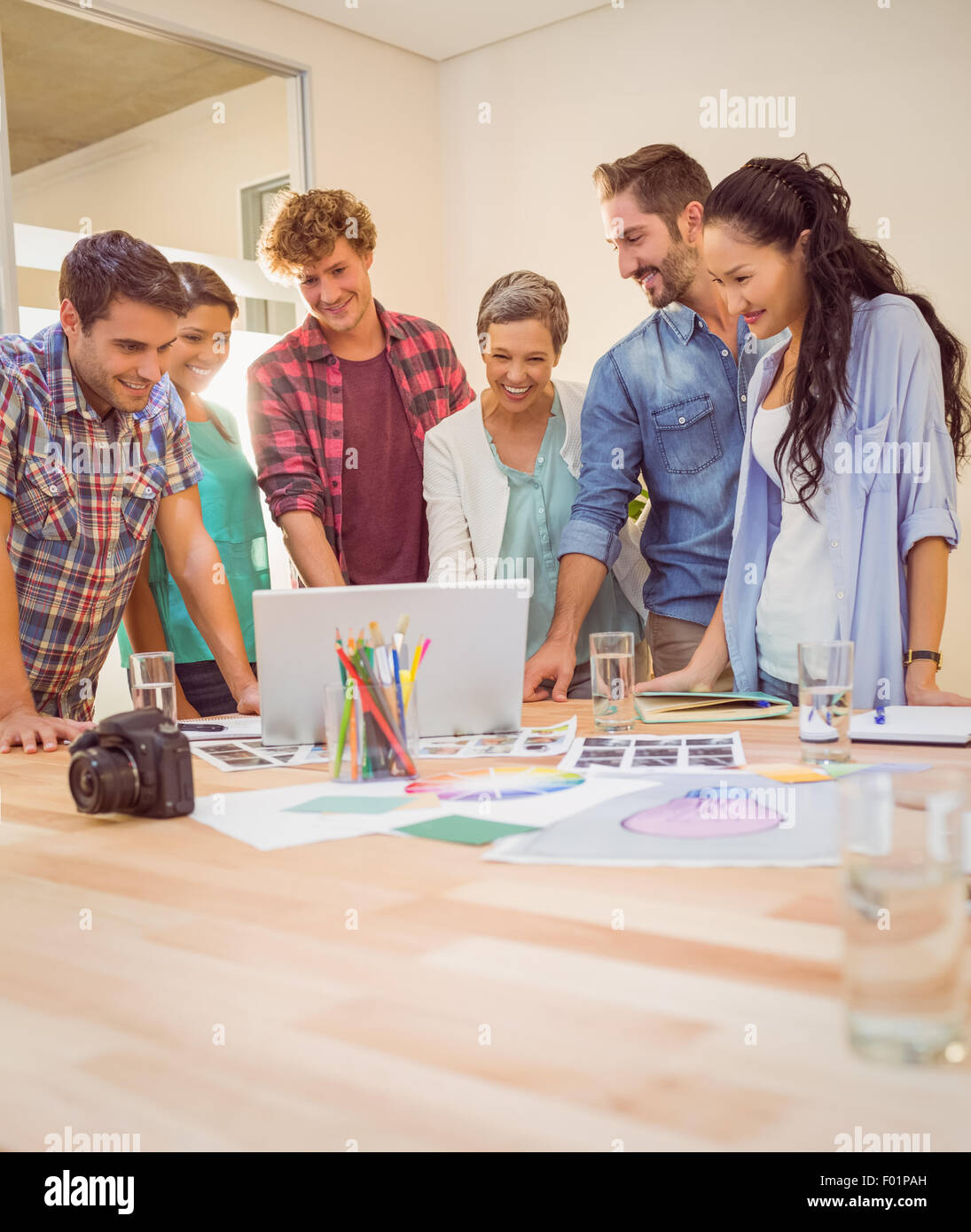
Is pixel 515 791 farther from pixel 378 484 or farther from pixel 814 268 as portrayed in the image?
pixel 378 484

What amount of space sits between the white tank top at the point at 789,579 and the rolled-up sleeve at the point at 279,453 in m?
1.00

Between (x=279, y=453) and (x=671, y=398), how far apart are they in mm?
869

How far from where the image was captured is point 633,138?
4.43 meters

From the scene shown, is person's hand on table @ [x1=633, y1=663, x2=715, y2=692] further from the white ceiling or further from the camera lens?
the white ceiling

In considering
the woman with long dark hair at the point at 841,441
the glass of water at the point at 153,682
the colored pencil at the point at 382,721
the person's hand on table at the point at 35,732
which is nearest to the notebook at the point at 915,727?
the woman with long dark hair at the point at 841,441

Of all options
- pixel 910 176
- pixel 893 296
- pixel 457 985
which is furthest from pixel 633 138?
pixel 457 985

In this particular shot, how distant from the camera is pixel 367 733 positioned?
1360mm

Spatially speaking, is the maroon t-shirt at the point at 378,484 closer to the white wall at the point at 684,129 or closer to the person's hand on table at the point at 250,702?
the person's hand on table at the point at 250,702

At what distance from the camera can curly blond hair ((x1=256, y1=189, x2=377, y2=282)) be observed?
8.37ft

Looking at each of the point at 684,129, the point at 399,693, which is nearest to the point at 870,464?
the point at 399,693

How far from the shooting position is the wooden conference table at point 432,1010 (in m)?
0.54

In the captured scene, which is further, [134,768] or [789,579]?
[789,579]

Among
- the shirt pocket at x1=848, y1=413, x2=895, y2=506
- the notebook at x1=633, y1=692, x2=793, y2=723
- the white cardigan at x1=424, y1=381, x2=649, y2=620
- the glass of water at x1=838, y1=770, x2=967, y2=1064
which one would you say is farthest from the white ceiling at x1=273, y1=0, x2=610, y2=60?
the glass of water at x1=838, y1=770, x2=967, y2=1064
